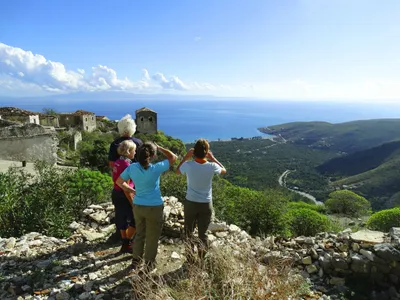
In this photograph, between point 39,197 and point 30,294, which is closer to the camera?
point 30,294

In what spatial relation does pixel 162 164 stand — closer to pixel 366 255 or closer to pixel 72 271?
pixel 72 271

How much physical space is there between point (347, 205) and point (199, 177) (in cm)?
3246

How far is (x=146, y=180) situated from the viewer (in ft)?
12.1

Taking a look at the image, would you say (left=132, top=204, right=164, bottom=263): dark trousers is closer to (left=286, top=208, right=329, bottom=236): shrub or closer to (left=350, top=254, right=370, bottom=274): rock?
(left=350, top=254, right=370, bottom=274): rock

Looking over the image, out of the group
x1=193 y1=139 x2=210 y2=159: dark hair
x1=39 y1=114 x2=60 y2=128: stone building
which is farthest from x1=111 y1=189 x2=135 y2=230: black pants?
x1=39 y1=114 x2=60 y2=128: stone building

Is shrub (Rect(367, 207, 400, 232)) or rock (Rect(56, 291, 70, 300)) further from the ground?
rock (Rect(56, 291, 70, 300))

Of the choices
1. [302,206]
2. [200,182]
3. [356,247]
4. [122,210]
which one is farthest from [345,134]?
[122,210]

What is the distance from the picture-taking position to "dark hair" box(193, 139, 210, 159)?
3861 millimetres

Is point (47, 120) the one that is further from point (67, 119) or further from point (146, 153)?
point (146, 153)

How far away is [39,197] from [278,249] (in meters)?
5.05

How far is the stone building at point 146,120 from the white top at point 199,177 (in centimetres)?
4381

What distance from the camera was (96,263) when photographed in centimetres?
445

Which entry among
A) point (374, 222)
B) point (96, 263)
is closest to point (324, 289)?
point (96, 263)

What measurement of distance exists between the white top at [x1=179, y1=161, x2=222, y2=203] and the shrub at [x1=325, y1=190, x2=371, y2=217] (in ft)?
103
